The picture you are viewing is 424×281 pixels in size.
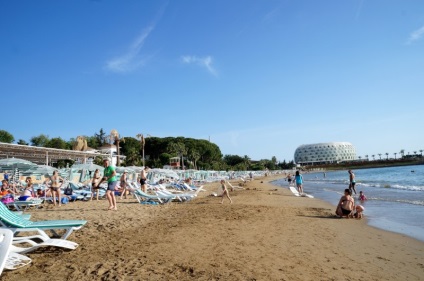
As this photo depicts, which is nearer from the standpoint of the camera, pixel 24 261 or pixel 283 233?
pixel 24 261

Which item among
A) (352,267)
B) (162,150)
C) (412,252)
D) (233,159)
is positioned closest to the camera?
(352,267)

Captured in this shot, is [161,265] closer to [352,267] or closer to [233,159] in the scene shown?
[352,267]

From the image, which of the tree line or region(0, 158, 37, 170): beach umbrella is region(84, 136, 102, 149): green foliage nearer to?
the tree line

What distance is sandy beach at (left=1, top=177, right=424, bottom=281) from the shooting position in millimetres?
3609

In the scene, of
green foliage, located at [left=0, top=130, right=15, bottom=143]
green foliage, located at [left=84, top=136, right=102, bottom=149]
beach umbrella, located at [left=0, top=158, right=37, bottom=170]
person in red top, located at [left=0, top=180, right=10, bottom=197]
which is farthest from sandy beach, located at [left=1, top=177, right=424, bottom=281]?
green foliage, located at [left=84, top=136, right=102, bottom=149]

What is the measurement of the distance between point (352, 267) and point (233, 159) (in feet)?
364

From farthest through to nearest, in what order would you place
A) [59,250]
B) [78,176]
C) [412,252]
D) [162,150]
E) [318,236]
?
[162,150] < [78,176] < [318,236] < [412,252] < [59,250]

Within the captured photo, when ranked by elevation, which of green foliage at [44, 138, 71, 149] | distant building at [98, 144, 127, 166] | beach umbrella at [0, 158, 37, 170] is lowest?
beach umbrella at [0, 158, 37, 170]

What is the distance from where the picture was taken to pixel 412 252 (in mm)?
5145

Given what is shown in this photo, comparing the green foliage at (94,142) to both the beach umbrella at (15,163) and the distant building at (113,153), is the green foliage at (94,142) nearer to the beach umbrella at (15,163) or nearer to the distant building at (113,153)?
the distant building at (113,153)

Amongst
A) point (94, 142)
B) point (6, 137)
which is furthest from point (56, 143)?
point (94, 142)

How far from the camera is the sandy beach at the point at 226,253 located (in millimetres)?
3609

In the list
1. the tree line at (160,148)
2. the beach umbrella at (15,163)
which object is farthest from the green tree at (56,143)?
the beach umbrella at (15,163)

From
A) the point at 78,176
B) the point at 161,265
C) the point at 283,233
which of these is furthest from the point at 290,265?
the point at 78,176
